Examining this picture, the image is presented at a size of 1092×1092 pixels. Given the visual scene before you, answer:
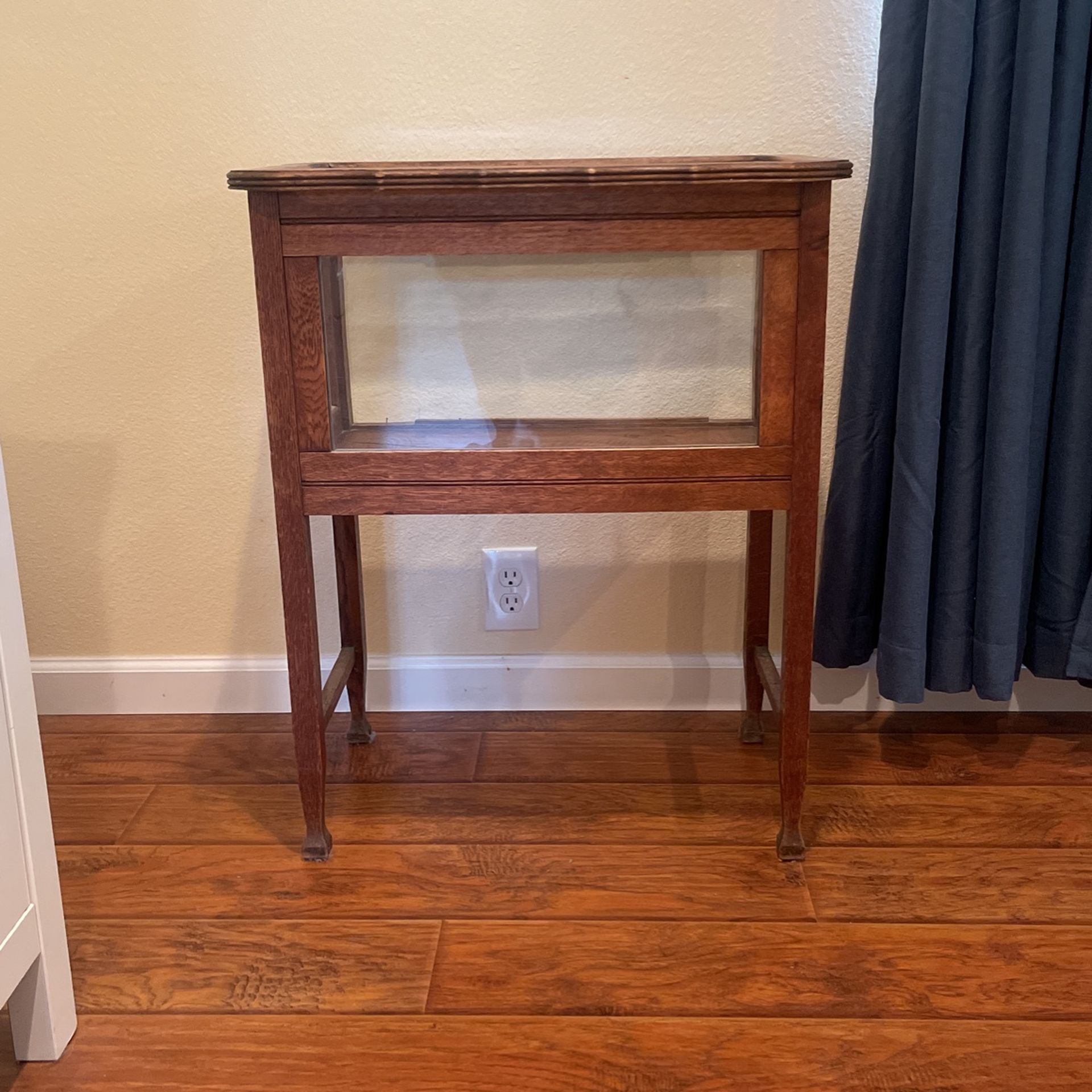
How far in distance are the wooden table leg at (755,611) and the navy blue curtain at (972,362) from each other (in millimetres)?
81

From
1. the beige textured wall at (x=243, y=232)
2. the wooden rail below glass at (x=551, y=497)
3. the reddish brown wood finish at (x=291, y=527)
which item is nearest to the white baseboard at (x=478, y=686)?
the beige textured wall at (x=243, y=232)

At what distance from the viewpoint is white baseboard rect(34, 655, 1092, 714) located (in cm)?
166

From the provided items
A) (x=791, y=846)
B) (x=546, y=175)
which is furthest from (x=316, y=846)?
(x=546, y=175)

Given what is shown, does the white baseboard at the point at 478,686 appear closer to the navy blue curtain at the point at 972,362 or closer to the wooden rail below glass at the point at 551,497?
the navy blue curtain at the point at 972,362

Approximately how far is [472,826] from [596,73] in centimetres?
98

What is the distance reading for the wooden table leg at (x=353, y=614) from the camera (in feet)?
5.01

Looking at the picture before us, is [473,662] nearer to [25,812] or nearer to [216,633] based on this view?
[216,633]

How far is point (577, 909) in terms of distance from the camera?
4.01 ft

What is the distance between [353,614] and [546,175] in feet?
2.38

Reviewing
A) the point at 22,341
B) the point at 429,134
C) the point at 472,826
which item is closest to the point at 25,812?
the point at 472,826

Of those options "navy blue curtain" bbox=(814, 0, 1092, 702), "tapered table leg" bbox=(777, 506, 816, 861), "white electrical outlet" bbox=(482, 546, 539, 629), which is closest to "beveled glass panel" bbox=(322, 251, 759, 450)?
"tapered table leg" bbox=(777, 506, 816, 861)

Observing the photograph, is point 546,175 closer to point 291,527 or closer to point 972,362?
point 291,527

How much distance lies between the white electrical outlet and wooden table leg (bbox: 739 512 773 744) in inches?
12.1

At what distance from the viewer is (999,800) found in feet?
4.67
